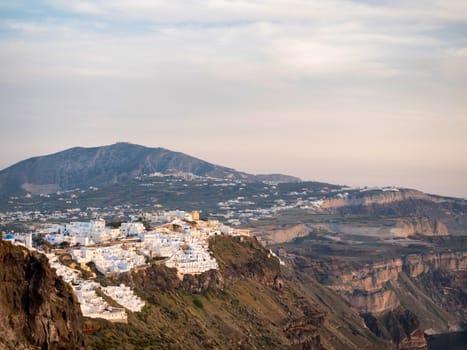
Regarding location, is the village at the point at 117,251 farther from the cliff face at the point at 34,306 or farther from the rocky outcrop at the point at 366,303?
the rocky outcrop at the point at 366,303

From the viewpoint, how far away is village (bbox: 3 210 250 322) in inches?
3486

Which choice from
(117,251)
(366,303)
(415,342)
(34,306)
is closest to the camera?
(34,306)

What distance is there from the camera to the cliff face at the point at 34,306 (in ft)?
226

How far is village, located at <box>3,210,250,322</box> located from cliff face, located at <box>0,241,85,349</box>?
8383mm

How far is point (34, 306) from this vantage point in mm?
71188

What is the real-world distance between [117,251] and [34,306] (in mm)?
35371

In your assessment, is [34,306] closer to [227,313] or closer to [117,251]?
[117,251]

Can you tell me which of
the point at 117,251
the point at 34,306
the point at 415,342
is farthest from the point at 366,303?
the point at 34,306

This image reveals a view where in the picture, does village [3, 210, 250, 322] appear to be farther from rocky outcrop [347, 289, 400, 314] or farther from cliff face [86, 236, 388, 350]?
rocky outcrop [347, 289, 400, 314]

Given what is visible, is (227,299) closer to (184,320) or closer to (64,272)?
(184,320)

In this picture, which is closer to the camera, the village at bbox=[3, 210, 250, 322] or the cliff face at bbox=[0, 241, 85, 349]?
the cliff face at bbox=[0, 241, 85, 349]

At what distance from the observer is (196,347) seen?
94938 mm

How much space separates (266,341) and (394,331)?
67.6 m

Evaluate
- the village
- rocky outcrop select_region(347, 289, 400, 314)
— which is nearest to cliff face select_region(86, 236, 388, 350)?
the village
